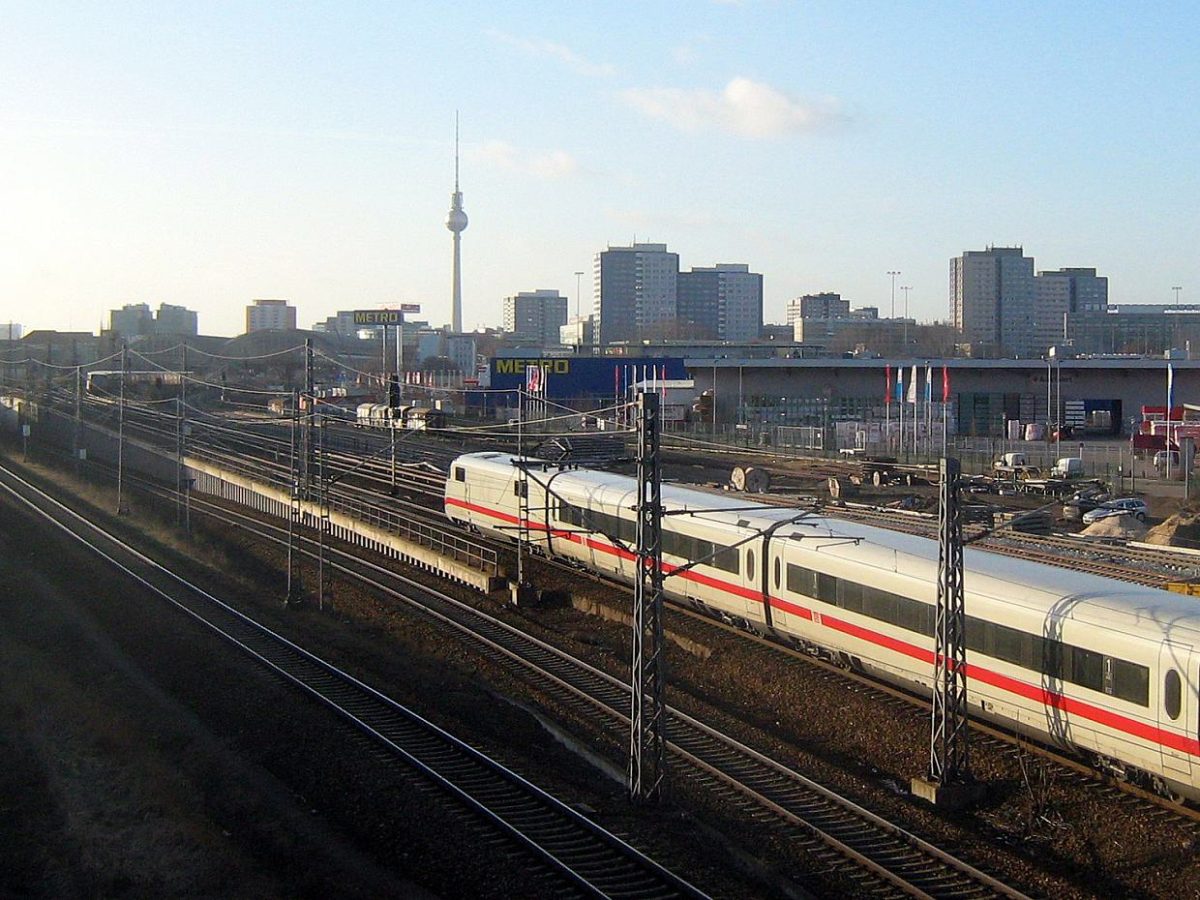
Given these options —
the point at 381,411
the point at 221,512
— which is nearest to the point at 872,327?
the point at 381,411

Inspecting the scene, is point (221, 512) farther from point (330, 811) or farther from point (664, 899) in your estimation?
point (664, 899)

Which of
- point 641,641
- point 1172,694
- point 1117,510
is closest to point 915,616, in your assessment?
point 1172,694

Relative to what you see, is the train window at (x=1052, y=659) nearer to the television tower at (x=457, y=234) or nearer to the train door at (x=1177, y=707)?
the train door at (x=1177, y=707)

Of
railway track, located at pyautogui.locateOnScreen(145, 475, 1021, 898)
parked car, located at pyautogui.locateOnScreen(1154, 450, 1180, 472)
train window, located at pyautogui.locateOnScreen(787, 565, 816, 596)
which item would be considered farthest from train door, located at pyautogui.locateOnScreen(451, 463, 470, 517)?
parked car, located at pyautogui.locateOnScreen(1154, 450, 1180, 472)

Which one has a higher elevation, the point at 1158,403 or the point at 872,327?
the point at 872,327

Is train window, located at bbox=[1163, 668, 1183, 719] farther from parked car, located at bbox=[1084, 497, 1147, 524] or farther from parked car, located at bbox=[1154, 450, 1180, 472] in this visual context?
parked car, located at bbox=[1154, 450, 1180, 472]

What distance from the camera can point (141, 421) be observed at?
6191cm

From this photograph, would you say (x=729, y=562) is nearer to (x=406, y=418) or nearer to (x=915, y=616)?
(x=915, y=616)

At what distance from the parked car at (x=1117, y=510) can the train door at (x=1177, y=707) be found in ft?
62.3

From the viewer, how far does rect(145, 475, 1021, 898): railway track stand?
1030 cm

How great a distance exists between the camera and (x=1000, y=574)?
13859mm

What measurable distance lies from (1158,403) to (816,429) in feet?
70.4

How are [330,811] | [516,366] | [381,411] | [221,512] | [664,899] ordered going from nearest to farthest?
[664,899], [330,811], [221,512], [381,411], [516,366]

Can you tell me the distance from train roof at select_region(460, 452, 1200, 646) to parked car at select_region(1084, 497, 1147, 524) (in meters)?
13.2
